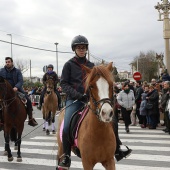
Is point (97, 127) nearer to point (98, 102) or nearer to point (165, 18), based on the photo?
point (98, 102)

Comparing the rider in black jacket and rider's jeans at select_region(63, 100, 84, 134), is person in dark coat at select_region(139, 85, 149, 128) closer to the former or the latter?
the rider in black jacket

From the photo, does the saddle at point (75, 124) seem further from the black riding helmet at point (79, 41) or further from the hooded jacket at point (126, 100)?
the hooded jacket at point (126, 100)

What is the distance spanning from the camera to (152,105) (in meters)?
13.2

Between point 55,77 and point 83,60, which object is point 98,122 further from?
point 55,77

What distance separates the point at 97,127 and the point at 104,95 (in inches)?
23.4

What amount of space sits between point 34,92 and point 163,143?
68.1 ft

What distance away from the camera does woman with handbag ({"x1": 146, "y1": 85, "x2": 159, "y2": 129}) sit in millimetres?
13164

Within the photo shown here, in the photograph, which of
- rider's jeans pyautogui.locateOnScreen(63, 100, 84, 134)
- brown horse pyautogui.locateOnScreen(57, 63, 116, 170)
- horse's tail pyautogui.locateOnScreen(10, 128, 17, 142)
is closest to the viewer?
brown horse pyautogui.locateOnScreen(57, 63, 116, 170)

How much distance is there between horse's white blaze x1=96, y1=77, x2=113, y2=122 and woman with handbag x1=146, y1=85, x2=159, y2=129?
9.66 m

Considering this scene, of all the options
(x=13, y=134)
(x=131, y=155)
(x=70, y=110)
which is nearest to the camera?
(x=70, y=110)

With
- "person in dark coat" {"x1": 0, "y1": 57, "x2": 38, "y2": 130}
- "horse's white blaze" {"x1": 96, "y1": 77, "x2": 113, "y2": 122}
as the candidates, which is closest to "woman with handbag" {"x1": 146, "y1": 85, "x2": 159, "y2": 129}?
"person in dark coat" {"x1": 0, "y1": 57, "x2": 38, "y2": 130}

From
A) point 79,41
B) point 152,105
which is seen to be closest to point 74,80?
point 79,41

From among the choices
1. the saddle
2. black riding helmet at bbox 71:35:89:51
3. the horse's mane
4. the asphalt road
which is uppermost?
black riding helmet at bbox 71:35:89:51

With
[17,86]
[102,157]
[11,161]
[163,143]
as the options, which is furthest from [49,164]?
[163,143]
